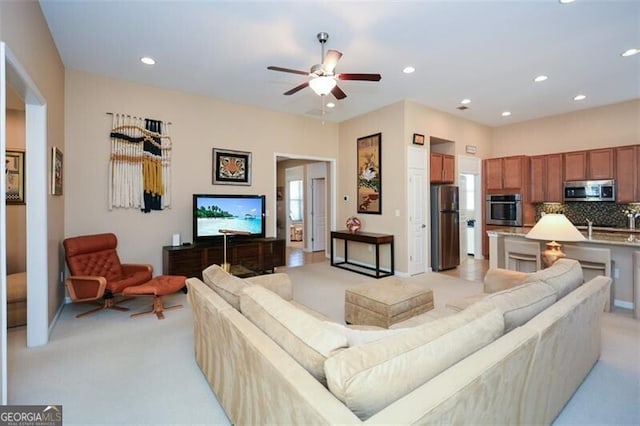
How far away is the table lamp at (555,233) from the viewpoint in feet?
10.3

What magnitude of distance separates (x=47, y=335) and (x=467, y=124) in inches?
297

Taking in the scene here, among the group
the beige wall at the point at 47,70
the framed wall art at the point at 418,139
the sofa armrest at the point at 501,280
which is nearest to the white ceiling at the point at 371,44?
the beige wall at the point at 47,70

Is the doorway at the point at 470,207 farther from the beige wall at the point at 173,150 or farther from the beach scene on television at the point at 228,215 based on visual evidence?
the beach scene on television at the point at 228,215

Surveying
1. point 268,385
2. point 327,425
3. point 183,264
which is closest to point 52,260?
point 183,264

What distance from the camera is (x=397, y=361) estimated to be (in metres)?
1.07

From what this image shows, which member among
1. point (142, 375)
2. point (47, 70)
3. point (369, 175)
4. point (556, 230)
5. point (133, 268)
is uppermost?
point (47, 70)

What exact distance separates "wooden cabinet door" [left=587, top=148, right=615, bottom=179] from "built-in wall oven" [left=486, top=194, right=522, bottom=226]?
48.6 inches

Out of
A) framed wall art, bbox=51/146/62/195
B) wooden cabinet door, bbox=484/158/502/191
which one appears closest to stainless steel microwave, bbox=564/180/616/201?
wooden cabinet door, bbox=484/158/502/191

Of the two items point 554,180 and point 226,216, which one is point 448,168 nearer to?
point 554,180

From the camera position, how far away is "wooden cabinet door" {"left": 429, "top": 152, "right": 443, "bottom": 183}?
5809 millimetres

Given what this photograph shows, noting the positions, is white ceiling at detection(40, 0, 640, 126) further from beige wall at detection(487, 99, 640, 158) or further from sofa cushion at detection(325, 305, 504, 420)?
sofa cushion at detection(325, 305, 504, 420)

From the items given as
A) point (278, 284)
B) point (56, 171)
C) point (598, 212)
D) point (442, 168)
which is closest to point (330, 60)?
point (278, 284)

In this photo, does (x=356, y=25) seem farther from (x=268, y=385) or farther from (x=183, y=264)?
(x=183, y=264)

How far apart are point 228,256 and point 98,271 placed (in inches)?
66.9
